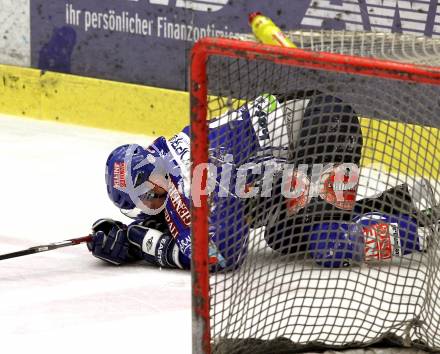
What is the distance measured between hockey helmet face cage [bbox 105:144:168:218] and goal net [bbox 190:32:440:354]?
29.8 inches

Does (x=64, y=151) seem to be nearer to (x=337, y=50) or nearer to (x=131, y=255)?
(x=131, y=255)

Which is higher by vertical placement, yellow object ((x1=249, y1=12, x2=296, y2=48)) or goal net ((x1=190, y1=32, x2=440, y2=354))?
yellow object ((x1=249, y1=12, x2=296, y2=48))

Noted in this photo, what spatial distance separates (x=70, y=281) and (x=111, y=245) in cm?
21

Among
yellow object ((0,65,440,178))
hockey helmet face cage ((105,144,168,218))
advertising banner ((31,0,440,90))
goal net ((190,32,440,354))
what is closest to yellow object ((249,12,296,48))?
goal net ((190,32,440,354))

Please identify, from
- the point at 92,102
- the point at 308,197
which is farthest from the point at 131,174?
the point at 92,102

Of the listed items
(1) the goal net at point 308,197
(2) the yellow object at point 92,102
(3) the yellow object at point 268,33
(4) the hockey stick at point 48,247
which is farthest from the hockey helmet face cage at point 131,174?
(2) the yellow object at point 92,102

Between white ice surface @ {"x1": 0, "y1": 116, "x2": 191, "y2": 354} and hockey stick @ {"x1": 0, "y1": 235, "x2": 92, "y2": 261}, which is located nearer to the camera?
white ice surface @ {"x1": 0, "y1": 116, "x2": 191, "y2": 354}

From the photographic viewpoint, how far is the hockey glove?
455 centimetres

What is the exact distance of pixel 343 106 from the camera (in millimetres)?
3471

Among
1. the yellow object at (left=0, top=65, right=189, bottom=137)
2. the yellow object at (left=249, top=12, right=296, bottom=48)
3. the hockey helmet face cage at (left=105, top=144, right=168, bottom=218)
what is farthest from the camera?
the yellow object at (left=0, top=65, right=189, bottom=137)

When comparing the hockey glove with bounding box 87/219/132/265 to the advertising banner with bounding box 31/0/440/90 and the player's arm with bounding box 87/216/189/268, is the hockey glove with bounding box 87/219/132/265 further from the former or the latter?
the advertising banner with bounding box 31/0/440/90

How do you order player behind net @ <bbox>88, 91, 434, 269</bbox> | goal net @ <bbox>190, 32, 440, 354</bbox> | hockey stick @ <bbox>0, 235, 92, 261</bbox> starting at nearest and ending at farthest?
goal net @ <bbox>190, 32, 440, 354</bbox> < player behind net @ <bbox>88, 91, 434, 269</bbox> < hockey stick @ <bbox>0, 235, 92, 261</bbox>

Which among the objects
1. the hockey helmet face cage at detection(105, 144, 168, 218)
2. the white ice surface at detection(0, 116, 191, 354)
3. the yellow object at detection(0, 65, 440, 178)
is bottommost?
the white ice surface at detection(0, 116, 191, 354)

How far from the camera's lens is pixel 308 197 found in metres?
3.70
